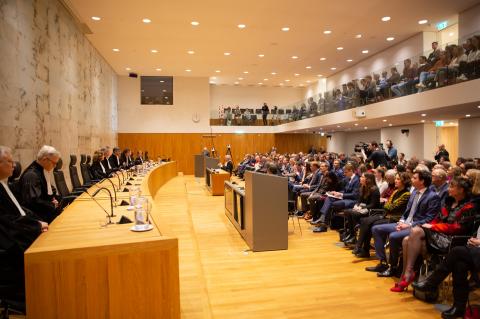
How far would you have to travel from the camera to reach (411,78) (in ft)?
30.8

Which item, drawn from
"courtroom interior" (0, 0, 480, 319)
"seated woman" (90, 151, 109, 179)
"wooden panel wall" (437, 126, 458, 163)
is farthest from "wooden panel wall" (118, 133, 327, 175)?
"seated woman" (90, 151, 109, 179)

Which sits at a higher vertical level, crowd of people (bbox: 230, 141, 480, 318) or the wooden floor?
crowd of people (bbox: 230, 141, 480, 318)

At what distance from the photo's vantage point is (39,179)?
381 cm

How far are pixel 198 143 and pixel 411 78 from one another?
40.6 feet

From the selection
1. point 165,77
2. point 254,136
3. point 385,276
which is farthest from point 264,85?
point 385,276

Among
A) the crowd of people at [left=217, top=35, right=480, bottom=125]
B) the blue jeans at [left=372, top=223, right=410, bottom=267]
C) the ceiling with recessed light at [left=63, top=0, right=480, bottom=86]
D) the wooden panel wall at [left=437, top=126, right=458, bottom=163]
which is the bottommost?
the blue jeans at [left=372, top=223, right=410, bottom=267]

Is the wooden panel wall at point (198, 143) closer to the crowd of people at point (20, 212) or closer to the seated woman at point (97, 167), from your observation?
the seated woman at point (97, 167)

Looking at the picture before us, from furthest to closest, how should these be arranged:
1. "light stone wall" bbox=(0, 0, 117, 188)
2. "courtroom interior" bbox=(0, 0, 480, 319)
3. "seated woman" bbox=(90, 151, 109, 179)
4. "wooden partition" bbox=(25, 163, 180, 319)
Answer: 1. "seated woman" bbox=(90, 151, 109, 179)
2. "light stone wall" bbox=(0, 0, 117, 188)
3. "courtroom interior" bbox=(0, 0, 480, 319)
4. "wooden partition" bbox=(25, 163, 180, 319)

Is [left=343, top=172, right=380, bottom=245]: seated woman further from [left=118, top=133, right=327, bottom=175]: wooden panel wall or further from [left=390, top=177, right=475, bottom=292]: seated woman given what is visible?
[left=118, top=133, right=327, bottom=175]: wooden panel wall

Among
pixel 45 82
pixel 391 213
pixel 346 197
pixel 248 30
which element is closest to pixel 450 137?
pixel 248 30

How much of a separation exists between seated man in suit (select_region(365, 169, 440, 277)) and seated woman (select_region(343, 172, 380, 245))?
0.65 metres

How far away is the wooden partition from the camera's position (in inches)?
71.3

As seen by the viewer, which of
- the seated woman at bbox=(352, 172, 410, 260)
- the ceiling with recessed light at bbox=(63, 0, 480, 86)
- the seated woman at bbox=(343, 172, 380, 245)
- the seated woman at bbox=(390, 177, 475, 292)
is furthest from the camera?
the ceiling with recessed light at bbox=(63, 0, 480, 86)

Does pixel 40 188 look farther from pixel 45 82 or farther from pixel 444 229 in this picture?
pixel 45 82
